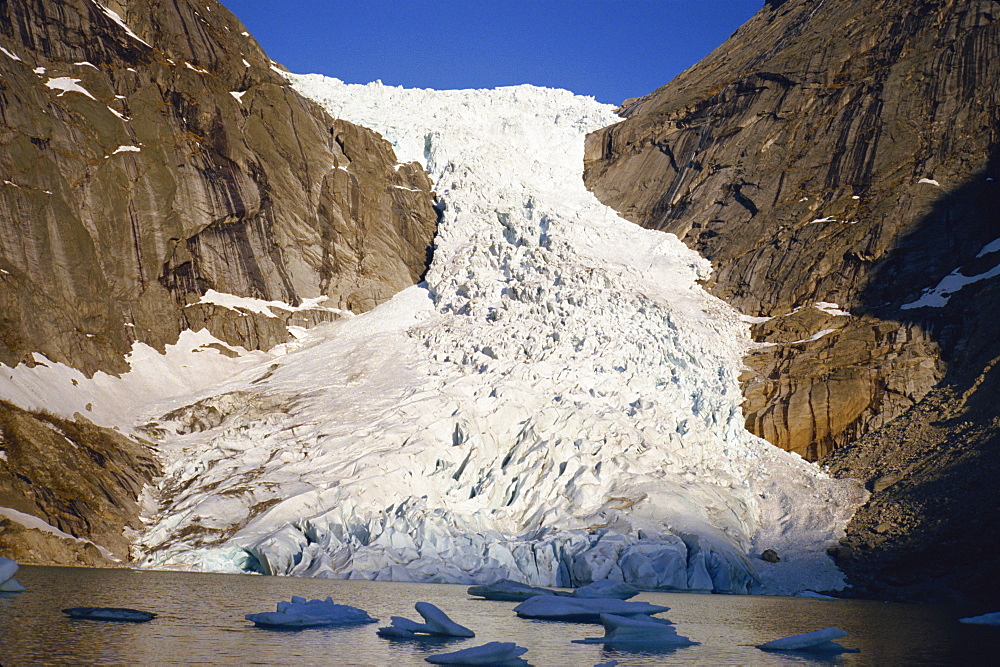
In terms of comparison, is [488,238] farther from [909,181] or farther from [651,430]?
[909,181]

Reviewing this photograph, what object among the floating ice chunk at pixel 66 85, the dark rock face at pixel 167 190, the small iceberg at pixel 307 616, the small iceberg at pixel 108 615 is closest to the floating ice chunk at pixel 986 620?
the small iceberg at pixel 307 616

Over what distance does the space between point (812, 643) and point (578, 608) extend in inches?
184

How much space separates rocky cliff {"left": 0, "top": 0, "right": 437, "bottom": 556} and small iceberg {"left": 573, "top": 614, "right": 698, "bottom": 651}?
21663 millimetres

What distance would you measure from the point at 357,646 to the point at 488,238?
34.7 metres

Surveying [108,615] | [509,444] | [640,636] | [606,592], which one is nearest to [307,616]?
[108,615]

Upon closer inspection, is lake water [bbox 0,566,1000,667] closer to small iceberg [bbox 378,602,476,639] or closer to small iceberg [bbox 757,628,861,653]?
small iceberg [bbox 378,602,476,639]

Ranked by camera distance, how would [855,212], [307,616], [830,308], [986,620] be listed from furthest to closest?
[855,212] < [830,308] < [986,620] < [307,616]

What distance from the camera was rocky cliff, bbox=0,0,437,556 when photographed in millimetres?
38188

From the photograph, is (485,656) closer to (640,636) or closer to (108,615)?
(640,636)

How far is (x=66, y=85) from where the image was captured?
141ft

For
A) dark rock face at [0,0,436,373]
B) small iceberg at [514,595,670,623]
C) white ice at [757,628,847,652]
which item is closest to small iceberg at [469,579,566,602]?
small iceberg at [514,595,670,623]

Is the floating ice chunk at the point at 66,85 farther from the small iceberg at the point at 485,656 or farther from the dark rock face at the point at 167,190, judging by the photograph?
the small iceberg at the point at 485,656

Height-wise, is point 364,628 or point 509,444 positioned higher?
point 509,444

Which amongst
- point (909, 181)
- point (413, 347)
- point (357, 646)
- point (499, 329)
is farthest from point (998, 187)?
point (357, 646)
